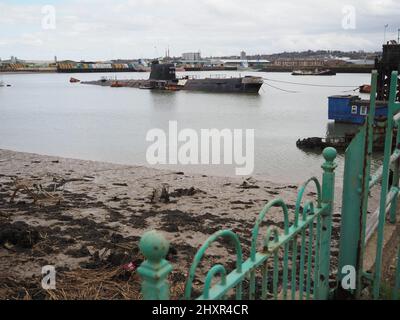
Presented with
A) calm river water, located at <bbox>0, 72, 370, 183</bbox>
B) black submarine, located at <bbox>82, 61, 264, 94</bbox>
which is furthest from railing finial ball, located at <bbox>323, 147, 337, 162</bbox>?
black submarine, located at <bbox>82, 61, 264, 94</bbox>

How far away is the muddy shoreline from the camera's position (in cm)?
599

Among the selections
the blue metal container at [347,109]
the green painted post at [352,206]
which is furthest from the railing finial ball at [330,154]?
the blue metal container at [347,109]

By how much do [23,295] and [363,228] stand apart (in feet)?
13.3

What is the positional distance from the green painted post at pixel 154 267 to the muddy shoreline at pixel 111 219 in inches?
140

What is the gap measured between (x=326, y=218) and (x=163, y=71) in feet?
241

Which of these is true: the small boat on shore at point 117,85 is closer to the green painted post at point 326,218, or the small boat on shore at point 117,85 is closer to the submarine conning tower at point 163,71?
the submarine conning tower at point 163,71

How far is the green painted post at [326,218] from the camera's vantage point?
333 centimetres

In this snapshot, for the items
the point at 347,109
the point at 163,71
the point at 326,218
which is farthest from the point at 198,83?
the point at 326,218

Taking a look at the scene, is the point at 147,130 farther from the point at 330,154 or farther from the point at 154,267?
the point at 154,267

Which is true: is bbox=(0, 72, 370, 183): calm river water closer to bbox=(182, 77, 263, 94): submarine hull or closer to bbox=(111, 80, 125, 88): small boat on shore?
bbox=(182, 77, 263, 94): submarine hull

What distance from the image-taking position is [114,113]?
40031 millimetres

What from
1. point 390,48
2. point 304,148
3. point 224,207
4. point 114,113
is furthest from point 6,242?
point 114,113
